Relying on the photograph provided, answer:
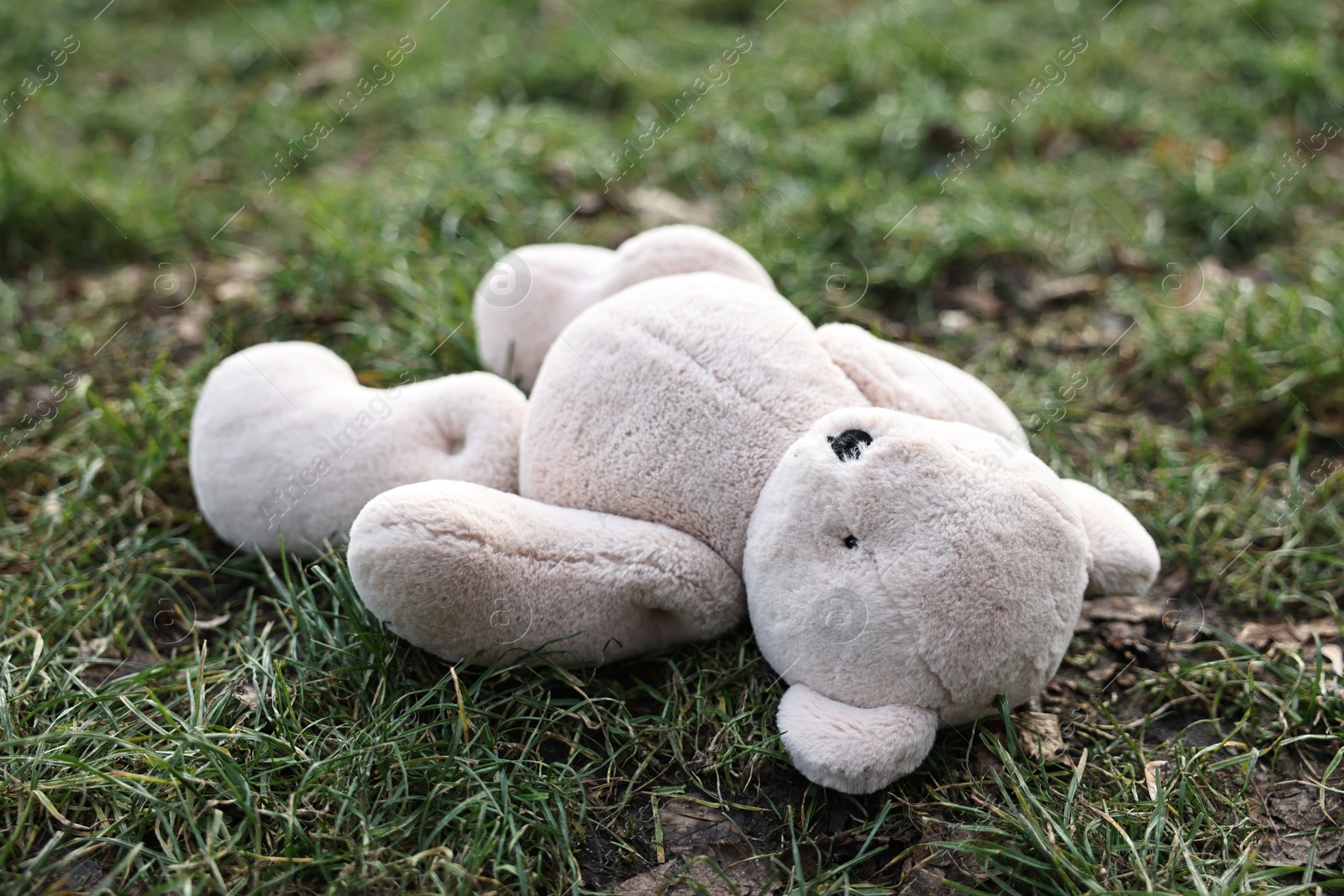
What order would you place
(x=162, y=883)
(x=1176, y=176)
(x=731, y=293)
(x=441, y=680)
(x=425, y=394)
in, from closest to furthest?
(x=162, y=883)
(x=441, y=680)
(x=731, y=293)
(x=425, y=394)
(x=1176, y=176)

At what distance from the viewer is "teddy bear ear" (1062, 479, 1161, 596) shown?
1.74 meters

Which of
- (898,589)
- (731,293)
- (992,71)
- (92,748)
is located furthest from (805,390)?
(992,71)

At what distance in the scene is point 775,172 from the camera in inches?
143

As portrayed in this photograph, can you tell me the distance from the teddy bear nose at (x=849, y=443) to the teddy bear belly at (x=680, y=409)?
0.46 ft

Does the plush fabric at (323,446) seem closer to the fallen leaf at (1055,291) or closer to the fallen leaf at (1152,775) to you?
the fallen leaf at (1152,775)

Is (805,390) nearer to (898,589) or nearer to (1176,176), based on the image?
(898,589)

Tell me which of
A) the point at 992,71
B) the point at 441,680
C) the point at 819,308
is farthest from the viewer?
the point at 992,71

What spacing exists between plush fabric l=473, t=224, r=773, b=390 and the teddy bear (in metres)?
0.17

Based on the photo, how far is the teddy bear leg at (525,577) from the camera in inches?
61.9

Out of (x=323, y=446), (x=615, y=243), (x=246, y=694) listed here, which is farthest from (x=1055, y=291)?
(x=246, y=694)

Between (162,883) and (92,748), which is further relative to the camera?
(92,748)

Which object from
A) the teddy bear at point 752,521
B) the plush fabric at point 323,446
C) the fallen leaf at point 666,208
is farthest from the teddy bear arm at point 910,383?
the fallen leaf at point 666,208

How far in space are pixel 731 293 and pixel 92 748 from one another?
1432mm

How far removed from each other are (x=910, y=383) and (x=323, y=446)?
1.17m
